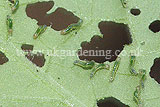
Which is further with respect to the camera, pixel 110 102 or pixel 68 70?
pixel 68 70

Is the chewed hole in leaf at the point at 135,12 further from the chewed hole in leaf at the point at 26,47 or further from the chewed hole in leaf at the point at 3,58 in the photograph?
the chewed hole in leaf at the point at 3,58

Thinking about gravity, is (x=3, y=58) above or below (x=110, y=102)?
above

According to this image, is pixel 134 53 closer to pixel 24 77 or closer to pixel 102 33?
pixel 102 33

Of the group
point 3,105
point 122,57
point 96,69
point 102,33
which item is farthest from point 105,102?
point 3,105

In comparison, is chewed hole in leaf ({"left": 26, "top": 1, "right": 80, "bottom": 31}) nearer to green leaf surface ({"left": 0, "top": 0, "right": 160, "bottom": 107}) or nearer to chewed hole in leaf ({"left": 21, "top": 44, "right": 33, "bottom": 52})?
green leaf surface ({"left": 0, "top": 0, "right": 160, "bottom": 107})

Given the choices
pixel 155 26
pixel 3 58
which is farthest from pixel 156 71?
pixel 3 58

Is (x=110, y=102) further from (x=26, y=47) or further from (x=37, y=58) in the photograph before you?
(x=26, y=47)

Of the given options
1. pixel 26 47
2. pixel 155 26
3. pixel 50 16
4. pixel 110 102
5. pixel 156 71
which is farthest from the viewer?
pixel 155 26
